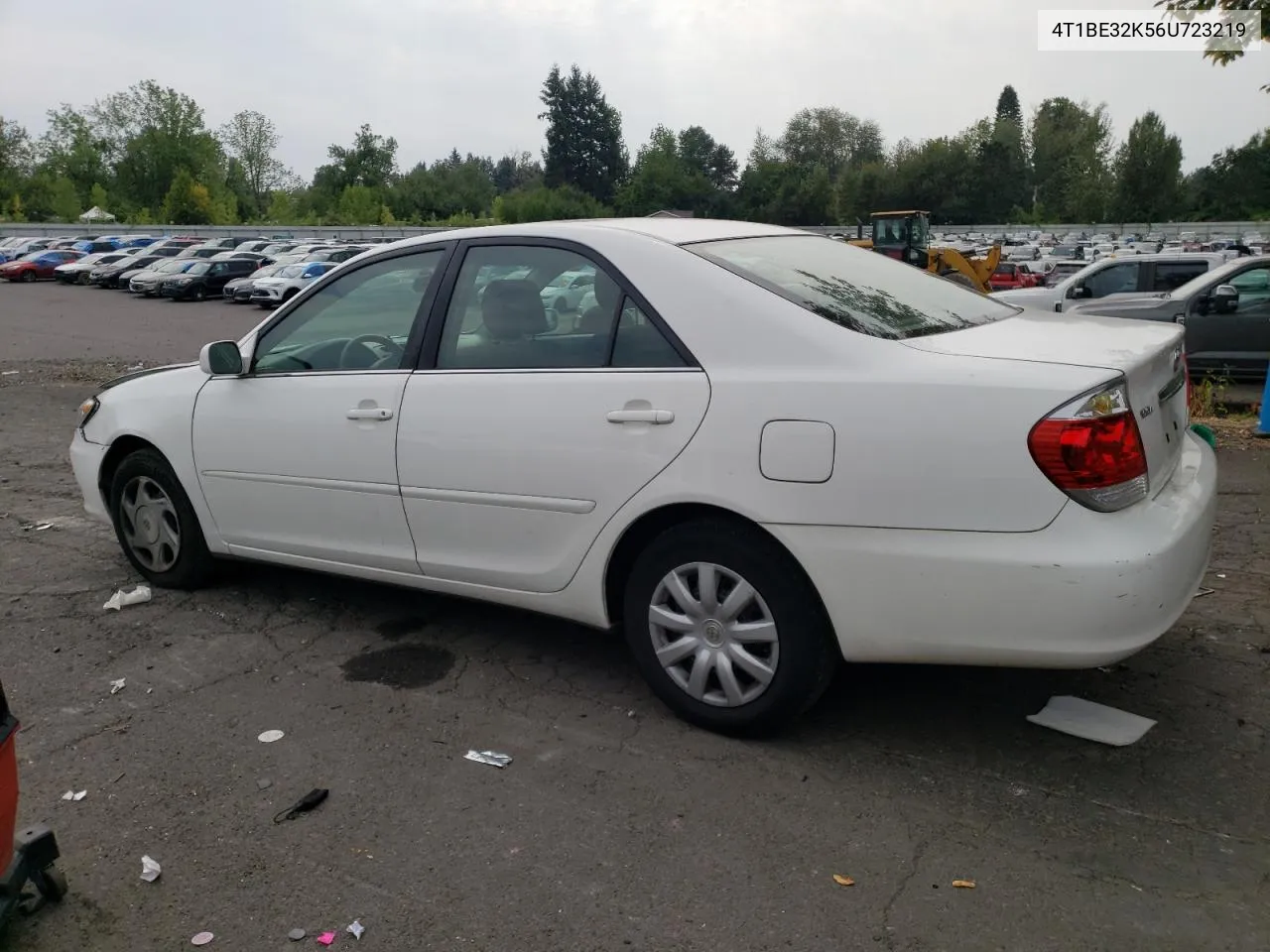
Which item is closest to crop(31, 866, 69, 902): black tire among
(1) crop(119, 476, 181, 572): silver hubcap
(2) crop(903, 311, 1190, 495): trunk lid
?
(1) crop(119, 476, 181, 572): silver hubcap

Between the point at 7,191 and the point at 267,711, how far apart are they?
9349 centimetres

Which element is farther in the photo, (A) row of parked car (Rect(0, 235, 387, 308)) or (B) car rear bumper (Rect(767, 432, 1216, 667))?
(A) row of parked car (Rect(0, 235, 387, 308))

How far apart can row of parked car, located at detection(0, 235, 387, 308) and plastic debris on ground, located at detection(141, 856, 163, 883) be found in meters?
25.1

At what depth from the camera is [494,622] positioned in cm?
483

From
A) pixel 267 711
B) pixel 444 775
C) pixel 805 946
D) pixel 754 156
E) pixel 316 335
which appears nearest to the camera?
pixel 805 946

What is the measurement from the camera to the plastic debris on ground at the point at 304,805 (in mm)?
3266

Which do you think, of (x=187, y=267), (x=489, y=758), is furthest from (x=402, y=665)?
(x=187, y=267)

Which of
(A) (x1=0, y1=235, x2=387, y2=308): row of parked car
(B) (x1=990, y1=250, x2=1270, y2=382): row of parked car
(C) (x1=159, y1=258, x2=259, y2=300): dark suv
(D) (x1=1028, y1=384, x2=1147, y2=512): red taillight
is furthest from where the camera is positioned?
(C) (x1=159, y1=258, x2=259, y2=300): dark suv

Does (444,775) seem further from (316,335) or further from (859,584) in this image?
(316,335)

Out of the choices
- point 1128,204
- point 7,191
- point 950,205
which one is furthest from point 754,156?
point 7,191

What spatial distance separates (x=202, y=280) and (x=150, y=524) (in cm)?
3277

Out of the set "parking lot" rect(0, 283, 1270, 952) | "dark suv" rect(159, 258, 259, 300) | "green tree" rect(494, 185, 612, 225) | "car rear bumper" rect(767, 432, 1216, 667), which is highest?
"green tree" rect(494, 185, 612, 225)

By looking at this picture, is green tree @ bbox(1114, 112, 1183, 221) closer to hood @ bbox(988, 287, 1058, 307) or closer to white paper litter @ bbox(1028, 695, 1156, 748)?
hood @ bbox(988, 287, 1058, 307)

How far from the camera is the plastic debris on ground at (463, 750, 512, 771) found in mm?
3545
